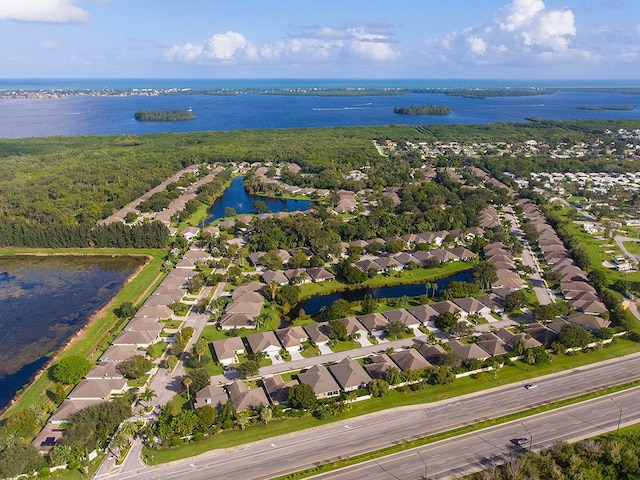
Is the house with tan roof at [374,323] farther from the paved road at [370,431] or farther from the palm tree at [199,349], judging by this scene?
the palm tree at [199,349]

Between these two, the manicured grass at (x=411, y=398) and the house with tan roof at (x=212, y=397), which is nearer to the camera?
the manicured grass at (x=411, y=398)

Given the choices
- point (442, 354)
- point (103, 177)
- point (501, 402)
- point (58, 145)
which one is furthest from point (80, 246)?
point (58, 145)

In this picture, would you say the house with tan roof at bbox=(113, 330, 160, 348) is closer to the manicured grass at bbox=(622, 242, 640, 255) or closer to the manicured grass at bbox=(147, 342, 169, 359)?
the manicured grass at bbox=(147, 342, 169, 359)

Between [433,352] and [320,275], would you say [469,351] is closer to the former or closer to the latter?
[433,352]

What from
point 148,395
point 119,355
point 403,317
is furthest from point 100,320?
point 403,317

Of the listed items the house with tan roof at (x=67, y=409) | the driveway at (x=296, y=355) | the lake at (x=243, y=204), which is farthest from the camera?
the lake at (x=243, y=204)

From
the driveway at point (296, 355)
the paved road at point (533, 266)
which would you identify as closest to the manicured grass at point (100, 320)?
the driveway at point (296, 355)

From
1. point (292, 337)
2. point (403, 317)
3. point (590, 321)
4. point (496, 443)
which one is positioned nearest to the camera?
point (496, 443)
